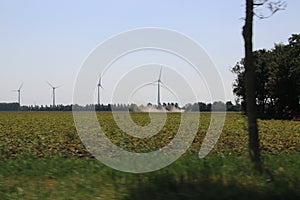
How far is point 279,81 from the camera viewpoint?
60406 mm

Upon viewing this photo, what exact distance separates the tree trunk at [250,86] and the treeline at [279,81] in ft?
153

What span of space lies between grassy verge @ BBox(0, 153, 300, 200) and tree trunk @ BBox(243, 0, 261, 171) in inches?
13.9

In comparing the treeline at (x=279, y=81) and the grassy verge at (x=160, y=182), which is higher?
the treeline at (x=279, y=81)

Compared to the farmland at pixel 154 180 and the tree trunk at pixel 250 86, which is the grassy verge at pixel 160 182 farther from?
the tree trunk at pixel 250 86

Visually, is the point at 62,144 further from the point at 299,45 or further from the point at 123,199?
the point at 299,45

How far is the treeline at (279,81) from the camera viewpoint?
6028 centimetres

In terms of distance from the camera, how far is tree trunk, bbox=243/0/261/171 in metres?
10.6

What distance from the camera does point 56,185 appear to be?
8953mm

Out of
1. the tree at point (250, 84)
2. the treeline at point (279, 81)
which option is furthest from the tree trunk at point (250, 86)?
the treeline at point (279, 81)

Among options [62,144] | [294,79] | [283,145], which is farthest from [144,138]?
[294,79]

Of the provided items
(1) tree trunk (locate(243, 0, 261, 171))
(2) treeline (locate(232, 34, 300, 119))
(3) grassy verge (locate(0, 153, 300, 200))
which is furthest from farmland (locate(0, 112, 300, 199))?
(2) treeline (locate(232, 34, 300, 119))

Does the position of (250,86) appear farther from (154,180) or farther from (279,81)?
(279,81)

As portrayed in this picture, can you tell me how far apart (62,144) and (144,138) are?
371cm

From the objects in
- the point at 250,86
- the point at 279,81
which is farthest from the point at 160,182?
the point at 279,81
